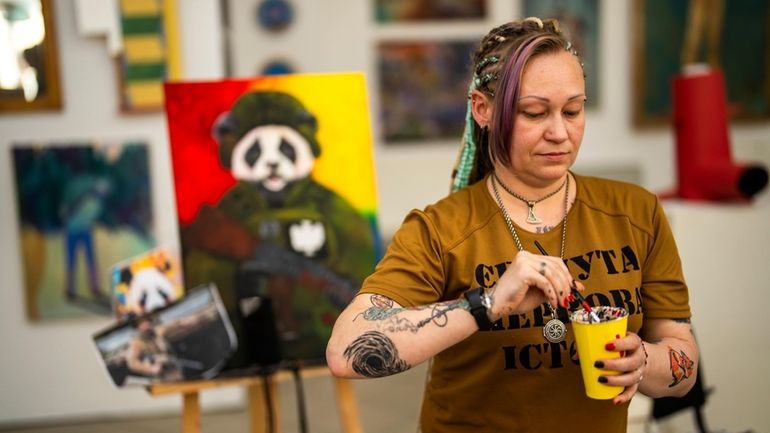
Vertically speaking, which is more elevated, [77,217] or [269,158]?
[269,158]

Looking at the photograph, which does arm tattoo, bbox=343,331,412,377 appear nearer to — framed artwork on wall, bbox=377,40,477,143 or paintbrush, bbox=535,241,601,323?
paintbrush, bbox=535,241,601,323

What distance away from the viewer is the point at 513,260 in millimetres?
1157

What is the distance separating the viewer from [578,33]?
15.6 ft

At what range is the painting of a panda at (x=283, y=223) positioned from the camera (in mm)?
1935

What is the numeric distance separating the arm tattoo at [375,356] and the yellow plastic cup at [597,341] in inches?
10.2

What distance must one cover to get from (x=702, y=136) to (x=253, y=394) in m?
1.89

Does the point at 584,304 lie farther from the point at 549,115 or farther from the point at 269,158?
the point at 269,158

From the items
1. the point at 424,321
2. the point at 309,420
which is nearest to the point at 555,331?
the point at 424,321

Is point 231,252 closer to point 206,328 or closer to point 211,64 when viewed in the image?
point 206,328

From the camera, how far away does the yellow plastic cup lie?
1062mm

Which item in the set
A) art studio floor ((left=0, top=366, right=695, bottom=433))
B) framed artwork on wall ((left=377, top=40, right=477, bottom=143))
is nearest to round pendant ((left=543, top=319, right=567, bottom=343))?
art studio floor ((left=0, top=366, right=695, bottom=433))

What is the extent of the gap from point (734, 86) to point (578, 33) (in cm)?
112

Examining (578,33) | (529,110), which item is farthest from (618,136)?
(529,110)

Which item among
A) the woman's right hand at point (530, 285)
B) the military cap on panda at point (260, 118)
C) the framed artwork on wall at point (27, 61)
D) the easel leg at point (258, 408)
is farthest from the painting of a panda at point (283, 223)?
the framed artwork on wall at point (27, 61)
